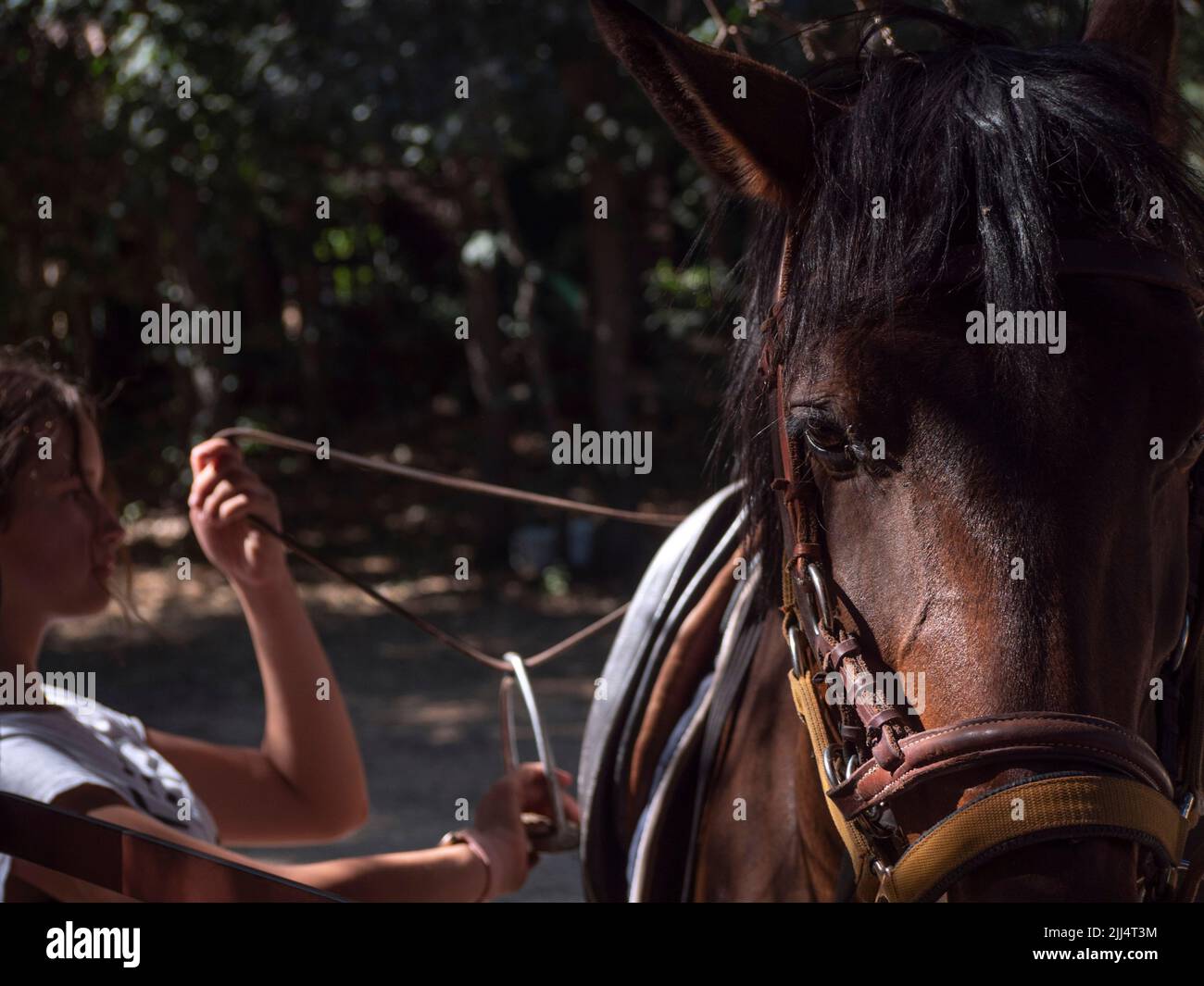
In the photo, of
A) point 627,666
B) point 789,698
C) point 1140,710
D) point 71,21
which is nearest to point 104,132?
point 71,21

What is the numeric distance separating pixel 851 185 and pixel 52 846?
1.38 metres

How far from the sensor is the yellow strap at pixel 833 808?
1453 millimetres

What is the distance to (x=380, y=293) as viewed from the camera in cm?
1538

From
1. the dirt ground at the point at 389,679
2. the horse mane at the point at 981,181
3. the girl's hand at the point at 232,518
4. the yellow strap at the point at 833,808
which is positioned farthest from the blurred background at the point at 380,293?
the yellow strap at the point at 833,808

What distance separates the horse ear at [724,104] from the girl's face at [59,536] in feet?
3.84

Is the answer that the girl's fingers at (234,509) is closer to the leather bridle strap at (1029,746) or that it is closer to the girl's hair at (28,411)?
the girl's hair at (28,411)

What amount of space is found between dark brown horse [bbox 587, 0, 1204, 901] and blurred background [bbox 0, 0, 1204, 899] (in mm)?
3458

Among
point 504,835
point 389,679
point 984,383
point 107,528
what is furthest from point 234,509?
point 389,679

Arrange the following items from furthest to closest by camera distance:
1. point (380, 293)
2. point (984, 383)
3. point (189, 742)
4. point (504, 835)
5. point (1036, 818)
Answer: point (380, 293), point (189, 742), point (504, 835), point (984, 383), point (1036, 818)

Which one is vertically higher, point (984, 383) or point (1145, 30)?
point (1145, 30)

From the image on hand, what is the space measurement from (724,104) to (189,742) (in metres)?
1.71

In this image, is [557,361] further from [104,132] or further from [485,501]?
[104,132]

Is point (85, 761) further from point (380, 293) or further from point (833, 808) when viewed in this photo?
point (380, 293)

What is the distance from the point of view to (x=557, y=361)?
14.9 m
